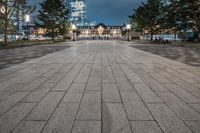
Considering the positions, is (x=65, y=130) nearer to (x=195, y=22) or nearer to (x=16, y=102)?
(x=16, y=102)

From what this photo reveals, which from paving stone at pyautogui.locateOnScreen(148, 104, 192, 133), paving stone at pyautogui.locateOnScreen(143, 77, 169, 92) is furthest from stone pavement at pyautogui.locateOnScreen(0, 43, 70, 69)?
paving stone at pyautogui.locateOnScreen(148, 104, 192, 133)

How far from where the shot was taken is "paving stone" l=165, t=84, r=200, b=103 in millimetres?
6230

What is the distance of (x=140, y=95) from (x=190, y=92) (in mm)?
1627

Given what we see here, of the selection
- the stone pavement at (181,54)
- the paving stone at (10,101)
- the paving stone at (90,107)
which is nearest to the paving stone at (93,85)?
the paving stone at (90,107)

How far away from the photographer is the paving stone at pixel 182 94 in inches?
245

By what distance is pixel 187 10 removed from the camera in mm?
40250

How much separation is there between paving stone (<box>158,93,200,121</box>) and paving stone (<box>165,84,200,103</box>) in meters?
0.21

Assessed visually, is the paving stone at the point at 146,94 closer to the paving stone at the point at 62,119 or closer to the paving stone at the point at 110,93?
the paving stone at the point at 110,93

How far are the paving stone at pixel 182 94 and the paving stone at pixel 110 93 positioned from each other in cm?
176

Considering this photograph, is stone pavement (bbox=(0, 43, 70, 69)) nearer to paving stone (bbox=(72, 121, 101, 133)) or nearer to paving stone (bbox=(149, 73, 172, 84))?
paving stone (bbox=(149, 73, 172, 84))

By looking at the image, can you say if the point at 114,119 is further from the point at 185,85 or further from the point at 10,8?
the point at 10,8

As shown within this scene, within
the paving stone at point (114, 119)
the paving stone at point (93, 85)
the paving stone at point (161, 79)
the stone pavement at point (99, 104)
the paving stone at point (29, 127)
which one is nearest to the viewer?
the paving stone at point (29, 127)

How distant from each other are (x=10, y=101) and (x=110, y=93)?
109 inches

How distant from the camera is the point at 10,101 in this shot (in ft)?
20.0
